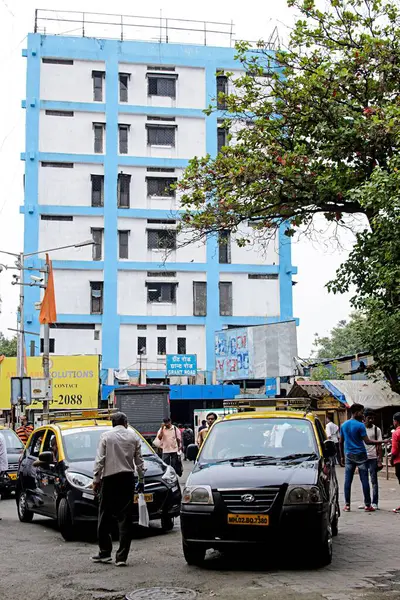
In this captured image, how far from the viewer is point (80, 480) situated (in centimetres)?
1117

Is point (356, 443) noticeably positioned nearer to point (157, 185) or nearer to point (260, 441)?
point (260, 441)

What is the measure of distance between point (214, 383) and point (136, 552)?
3647cm

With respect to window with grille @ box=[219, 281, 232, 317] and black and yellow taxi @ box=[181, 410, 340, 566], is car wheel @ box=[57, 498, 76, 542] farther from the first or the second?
window with grille @ box=[219, 281, 232, 317]

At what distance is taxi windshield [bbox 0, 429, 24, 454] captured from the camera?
63.9 feet

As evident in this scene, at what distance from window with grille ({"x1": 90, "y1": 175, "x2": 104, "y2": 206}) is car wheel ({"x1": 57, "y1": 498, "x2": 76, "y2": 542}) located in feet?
125

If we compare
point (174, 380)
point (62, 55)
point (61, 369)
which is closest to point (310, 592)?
point (61, 369)

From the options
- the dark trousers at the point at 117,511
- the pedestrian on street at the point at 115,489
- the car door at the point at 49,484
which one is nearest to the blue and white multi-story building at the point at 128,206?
the car door at the point at 49,484

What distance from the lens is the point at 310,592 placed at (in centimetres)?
720

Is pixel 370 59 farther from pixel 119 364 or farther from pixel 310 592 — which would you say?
pixel 119 364

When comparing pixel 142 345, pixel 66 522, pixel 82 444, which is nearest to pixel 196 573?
pixel 66 522

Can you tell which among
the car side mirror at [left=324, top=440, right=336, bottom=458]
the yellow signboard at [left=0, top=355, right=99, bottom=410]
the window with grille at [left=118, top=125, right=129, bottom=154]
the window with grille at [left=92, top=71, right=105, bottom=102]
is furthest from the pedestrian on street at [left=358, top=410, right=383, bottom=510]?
the window with grille at [left=92, top=71, right=105, bottom=102]

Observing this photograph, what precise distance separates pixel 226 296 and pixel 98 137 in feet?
40.2

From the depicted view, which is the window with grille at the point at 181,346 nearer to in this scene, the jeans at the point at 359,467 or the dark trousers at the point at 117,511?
the jeans at the point at 359,467

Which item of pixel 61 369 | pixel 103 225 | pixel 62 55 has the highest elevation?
pixel 62 55
